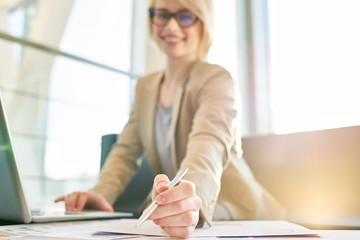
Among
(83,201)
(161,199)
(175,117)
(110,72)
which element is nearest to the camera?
(161,199)

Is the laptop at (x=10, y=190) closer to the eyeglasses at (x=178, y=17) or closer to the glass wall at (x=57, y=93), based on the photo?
the eyeglasses at (x=178, y=17)

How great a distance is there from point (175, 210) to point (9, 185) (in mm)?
249

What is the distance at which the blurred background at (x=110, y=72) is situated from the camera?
6.54ft

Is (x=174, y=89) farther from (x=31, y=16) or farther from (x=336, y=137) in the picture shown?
(x=31, y=16)

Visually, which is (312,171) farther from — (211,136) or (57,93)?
(57,93)

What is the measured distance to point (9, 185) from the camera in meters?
0.49

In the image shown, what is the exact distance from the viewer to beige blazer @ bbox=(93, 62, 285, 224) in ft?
2.17

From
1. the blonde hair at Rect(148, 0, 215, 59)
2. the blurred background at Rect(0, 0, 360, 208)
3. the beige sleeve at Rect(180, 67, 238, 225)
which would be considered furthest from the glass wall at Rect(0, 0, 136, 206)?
the beige sleeve at Rect(180, 67, 238, 225)

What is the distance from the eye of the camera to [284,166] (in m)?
1.07

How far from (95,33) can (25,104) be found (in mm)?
792

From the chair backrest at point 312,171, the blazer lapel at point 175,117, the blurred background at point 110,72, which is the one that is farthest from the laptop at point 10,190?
the blurred background at point 110,72

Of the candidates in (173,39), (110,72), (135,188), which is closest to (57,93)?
(110,72)

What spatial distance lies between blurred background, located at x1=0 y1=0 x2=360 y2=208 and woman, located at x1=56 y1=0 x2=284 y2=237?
3.26 ft

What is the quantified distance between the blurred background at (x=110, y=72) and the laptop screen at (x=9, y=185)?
4.58ft
